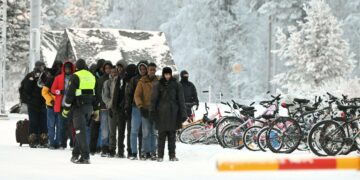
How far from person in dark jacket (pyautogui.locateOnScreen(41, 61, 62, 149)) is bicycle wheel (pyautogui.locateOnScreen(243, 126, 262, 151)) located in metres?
3.98

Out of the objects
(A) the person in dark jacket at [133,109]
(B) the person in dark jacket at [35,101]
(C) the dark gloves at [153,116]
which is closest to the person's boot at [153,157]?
(A) the person in dark jacket at [133,109]

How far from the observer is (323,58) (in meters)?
40.2

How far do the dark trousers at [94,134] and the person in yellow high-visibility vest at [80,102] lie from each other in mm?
2299

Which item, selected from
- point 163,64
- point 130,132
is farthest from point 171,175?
point 163,64

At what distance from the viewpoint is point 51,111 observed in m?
17.0

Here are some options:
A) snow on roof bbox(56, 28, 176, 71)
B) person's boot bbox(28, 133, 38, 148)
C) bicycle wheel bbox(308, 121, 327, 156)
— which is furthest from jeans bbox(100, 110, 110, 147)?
snow on roof bbox(56, 28, 176, 71)

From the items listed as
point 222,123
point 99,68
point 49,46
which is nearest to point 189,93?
point 222,123

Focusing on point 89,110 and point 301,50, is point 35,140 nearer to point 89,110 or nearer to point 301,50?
point 89,110

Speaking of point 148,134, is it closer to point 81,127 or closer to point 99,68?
point 81,127

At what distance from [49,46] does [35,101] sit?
1703 centimetres

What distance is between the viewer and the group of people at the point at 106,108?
13805 millimetres

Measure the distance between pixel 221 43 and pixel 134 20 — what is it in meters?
12.7

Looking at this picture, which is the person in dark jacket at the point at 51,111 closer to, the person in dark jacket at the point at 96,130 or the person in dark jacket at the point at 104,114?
the person in dark jacket at the point at 96,130

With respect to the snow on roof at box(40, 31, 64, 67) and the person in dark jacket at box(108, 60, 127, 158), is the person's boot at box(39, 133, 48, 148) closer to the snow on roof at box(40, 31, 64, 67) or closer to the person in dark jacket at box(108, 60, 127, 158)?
the person in dark jacket at box(108, 60, 127, 158)
